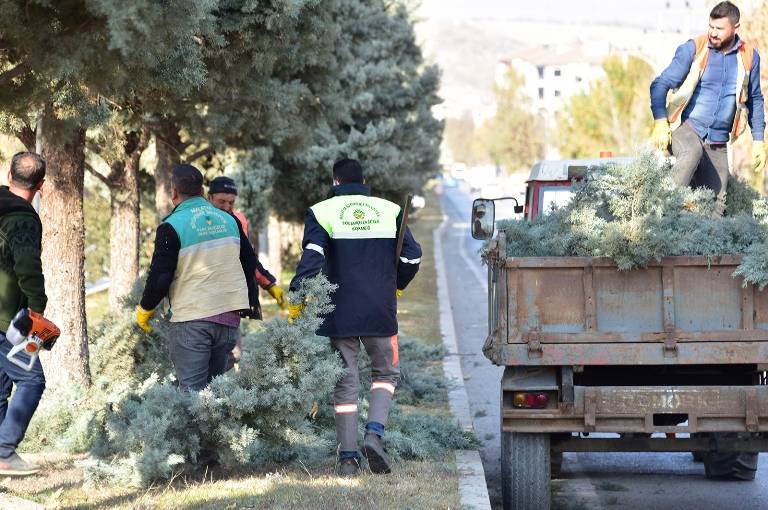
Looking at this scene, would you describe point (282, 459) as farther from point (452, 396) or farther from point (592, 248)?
point (452, 396)

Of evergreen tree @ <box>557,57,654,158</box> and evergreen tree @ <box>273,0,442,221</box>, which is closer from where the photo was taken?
evergreen tree @ <box>273,0,442,221</box>

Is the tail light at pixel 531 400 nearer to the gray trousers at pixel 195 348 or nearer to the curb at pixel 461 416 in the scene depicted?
the curb at pixel 461 416

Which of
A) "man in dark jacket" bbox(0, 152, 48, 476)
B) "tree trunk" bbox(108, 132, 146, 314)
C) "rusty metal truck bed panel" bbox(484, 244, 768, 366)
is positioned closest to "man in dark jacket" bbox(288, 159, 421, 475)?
"rusty metal truck bed panel" bbox(484, 244, 768, 366)

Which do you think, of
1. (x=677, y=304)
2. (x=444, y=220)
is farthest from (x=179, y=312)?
(x=444, y=220)

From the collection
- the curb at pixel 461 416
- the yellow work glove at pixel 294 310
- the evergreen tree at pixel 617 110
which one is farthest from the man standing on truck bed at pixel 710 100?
the evergreen tree at pixel 617 110

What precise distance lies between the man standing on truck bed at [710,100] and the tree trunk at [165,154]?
6.72 metres

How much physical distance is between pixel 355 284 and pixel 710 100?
111 inches

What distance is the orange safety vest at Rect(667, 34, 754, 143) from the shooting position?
7.97m

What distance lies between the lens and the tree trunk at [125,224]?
45.8 feet

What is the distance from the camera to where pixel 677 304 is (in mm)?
6336

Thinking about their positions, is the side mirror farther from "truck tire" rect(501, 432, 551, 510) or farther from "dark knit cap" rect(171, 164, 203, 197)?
"dark knit cap" rect(171, 164, 203, 197)

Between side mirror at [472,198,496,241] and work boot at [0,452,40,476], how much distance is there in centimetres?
287

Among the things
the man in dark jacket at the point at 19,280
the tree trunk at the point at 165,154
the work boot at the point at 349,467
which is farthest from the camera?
the tree trunk at the point at 165,154

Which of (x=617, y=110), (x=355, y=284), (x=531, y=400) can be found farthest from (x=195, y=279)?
(x=617, y=110)
